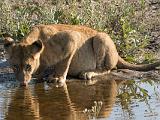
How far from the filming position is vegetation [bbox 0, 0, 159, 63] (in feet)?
48.0

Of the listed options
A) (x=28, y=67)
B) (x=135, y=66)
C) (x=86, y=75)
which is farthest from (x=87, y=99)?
(x=135, y=66)

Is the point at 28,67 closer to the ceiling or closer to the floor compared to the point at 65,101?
closer to the ceiling

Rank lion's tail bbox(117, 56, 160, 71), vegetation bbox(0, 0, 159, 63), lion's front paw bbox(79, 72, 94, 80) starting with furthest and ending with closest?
vegetation bbox(0, 0, 159, 63) → lion's tail bbox(117, 56, 160, 71) → lion's front paw bbox(79, 72, 94, 80)

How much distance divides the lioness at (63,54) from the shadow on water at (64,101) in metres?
0.42

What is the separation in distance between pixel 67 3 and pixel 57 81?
198 inches

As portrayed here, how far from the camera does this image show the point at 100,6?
16094 mm

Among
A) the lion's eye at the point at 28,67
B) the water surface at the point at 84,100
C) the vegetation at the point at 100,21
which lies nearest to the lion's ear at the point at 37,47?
the lion's eye at the point at 28,67

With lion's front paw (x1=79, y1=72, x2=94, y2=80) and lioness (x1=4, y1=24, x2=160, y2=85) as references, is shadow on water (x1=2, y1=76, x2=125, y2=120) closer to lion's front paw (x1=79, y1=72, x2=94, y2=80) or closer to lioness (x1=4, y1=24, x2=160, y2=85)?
lion's front paw (x1=79, y1=72, x2=94, y2=80)

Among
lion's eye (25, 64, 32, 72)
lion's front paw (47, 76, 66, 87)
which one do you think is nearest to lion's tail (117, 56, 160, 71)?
lion's front paw (47, 76, 66, 87)

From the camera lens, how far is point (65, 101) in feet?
35.2

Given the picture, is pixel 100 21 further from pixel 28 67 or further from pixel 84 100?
pixel 84 100

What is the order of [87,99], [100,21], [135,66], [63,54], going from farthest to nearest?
[100,21] → [135,66] → [63,54] → [87,99]

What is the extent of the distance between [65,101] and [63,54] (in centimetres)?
244

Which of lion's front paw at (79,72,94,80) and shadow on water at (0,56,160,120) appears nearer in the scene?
shadow on water at (0,56,160,120)
